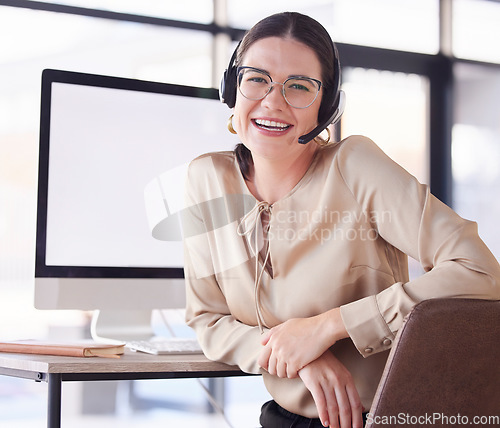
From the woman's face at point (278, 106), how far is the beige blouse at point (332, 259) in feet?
0.28

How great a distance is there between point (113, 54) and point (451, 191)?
231cm

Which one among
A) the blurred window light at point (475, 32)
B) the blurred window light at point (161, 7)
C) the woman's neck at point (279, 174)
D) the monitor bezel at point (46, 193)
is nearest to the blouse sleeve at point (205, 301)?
the woman's neck at point (279, 174)

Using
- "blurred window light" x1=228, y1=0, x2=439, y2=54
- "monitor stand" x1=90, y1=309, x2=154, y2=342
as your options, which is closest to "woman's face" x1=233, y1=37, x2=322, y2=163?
"monitor stand" x1=90, y1=309, x2=154, y2=342

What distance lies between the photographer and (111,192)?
1761 millimetres

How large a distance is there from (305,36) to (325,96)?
126 millimetres

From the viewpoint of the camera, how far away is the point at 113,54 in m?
3.54

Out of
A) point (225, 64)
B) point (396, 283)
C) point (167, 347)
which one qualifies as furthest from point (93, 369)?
point (225, 64)

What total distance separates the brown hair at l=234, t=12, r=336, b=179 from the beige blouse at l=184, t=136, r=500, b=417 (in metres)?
0.13

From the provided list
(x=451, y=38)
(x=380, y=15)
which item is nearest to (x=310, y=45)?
(x=380, y=15)

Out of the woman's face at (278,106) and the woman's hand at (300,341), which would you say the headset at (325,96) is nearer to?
the woman's face at (278,106)

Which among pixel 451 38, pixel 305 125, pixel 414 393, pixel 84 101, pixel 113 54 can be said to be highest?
pixel 451 38

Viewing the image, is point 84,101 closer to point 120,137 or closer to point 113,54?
point 120,137

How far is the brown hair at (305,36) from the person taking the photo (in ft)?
4.07

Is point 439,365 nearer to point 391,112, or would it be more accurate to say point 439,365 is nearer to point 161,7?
point 161,7
